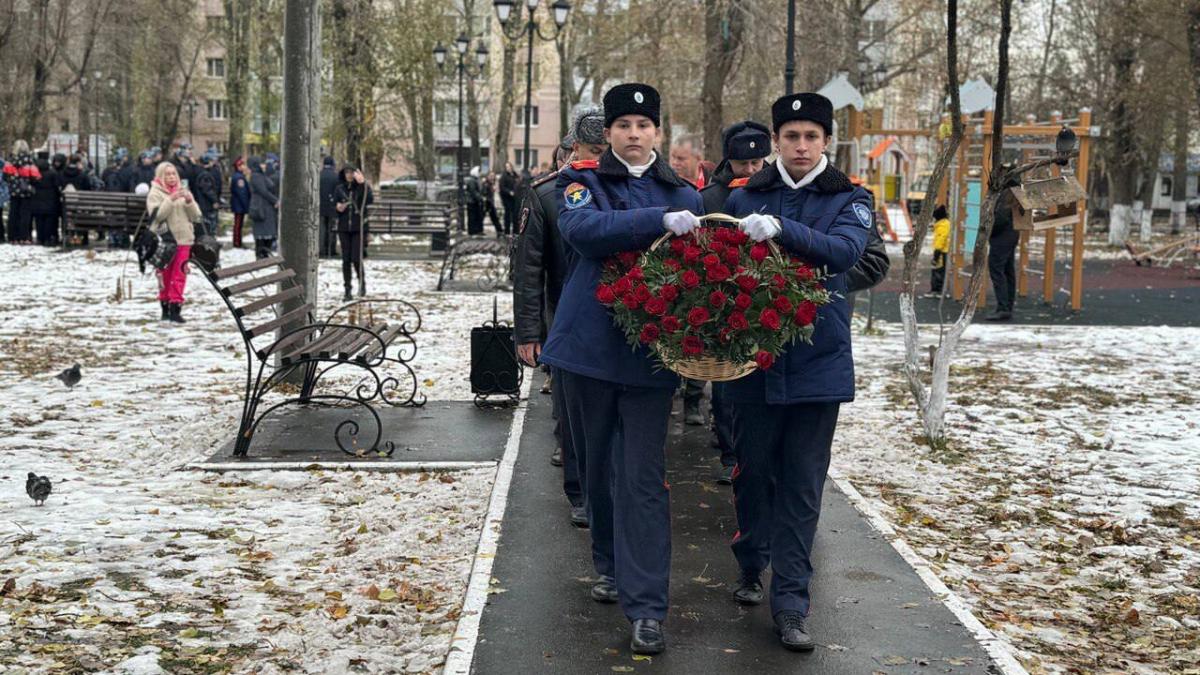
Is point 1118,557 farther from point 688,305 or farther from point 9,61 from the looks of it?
point 9,61

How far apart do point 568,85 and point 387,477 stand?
38077 mm

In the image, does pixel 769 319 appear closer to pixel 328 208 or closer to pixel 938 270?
pixel 938 270

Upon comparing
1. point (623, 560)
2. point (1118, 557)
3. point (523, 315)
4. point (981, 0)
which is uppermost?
point (981, 0)

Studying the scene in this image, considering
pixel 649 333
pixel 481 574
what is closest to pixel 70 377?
pixel 481 574

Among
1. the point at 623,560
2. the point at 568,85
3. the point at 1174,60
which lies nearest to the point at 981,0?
the point at 1174,60

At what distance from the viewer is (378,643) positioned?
17.3ft

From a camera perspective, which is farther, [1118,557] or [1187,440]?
[1187,440]

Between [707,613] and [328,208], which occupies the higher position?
[328,208]


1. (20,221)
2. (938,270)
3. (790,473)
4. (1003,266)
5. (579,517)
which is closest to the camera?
(790,473)

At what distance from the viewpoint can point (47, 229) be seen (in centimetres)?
2733

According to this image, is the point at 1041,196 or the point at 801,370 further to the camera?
the point at 1041,196

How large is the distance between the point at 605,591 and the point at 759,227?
1.69 metres

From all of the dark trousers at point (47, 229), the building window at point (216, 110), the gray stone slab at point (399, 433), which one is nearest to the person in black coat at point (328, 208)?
the dark trousers at point (47, 229)

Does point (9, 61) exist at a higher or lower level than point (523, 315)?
higher
